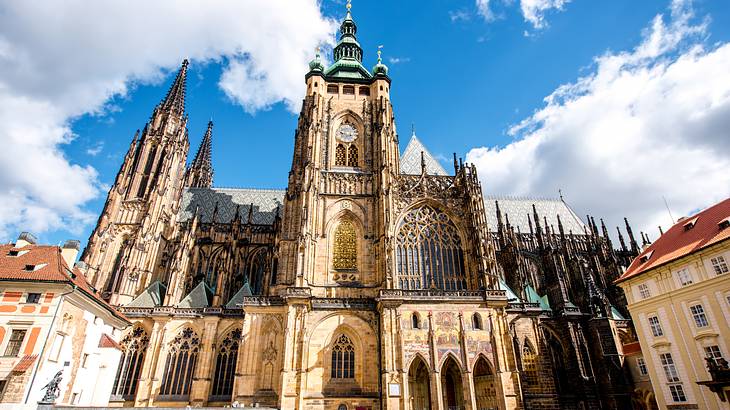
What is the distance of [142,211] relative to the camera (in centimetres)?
3928

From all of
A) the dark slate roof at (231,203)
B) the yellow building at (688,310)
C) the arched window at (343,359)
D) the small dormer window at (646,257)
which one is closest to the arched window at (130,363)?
the dark slate roof at (231,203)

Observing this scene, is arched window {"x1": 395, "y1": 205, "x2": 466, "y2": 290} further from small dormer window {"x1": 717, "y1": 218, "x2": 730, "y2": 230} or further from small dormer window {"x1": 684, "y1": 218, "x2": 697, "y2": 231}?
small dormer window {"x1": 717, "y1": 218, "x2": 730, "y2": 230}

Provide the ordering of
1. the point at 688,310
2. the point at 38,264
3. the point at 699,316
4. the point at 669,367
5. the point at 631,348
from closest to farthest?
the point at 699,316
the point at 688,310
the point at 669,367
the point at 38,264
the point at 631,348

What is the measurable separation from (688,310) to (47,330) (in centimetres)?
3522

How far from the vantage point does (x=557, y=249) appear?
129 ft

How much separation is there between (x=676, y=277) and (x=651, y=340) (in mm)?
4113

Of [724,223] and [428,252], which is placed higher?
[428,252]

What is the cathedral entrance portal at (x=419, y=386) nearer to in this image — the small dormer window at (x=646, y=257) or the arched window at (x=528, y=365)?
the arched window at (x=528, y=365)

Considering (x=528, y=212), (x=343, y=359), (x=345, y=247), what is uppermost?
(x=528, y=212)

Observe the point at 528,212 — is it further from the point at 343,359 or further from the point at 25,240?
the point at 25,240

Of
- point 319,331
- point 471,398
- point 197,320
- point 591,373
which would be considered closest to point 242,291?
point 197,320

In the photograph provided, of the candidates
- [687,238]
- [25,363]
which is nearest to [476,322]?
[687,238]

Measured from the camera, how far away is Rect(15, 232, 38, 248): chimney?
26730 millimetres

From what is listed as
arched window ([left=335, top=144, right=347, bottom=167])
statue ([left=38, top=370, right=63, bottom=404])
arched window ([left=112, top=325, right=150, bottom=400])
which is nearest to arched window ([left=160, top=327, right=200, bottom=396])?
arched window ([left=112, top=325, right=150, bottom=400])
